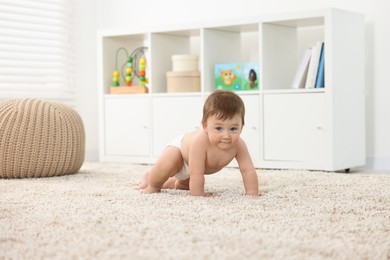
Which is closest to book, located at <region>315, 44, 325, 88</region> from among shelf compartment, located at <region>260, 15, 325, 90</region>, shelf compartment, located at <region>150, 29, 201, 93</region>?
shelf compartment, located at <region>260, 15, 325, 90</region>

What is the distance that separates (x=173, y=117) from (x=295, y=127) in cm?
70

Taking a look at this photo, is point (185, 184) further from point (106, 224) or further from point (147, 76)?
point (147, 76)

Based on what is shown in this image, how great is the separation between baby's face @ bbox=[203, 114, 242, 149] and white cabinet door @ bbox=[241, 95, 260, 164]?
3.90 feet

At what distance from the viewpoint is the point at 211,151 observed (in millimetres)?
2041

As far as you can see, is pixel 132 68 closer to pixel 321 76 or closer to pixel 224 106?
pixel 321 76

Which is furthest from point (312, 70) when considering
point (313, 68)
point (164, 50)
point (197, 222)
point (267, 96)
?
point (197, 222)

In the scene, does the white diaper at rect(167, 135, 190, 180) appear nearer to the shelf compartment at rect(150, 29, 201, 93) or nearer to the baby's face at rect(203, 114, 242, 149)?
the baby's face at rect(203, 114, 242, 149)

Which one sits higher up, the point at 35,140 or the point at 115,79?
the point at 115,79

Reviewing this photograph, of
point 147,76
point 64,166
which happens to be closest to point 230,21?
point 147,76

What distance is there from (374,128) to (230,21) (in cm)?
90

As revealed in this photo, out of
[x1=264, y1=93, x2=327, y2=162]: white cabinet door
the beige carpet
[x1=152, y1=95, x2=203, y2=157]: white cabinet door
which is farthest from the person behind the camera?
[x1=152, y1=95, x2=203, y2=157]: white cabinet door

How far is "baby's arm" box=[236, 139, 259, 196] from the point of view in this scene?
203cm

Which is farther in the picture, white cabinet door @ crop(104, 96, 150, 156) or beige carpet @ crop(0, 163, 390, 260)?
white cabinet door @ crop(104, 96, 150, 156)

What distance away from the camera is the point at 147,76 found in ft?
12.5
